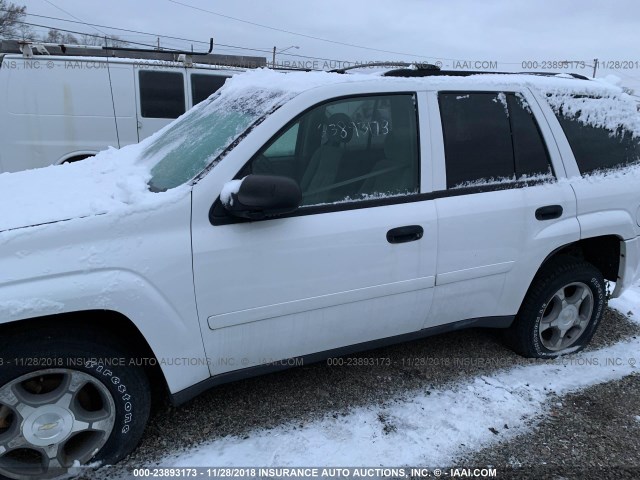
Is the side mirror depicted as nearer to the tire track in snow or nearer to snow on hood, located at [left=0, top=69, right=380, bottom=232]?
snow on hood, located at [left=0, top=69, right=380, bottom=232]

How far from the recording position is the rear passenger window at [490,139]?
2.81 meters

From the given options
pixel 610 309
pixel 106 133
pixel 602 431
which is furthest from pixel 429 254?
pixel 106 133

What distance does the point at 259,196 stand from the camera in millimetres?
2168

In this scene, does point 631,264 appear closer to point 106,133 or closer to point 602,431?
point 602,431

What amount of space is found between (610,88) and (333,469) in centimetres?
308

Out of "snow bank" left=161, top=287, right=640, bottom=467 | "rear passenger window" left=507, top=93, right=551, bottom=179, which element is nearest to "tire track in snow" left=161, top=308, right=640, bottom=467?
"snow bank" left=161, top=287, right=640, bottom=467

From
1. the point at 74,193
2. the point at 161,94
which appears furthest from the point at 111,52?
the point at 74,193

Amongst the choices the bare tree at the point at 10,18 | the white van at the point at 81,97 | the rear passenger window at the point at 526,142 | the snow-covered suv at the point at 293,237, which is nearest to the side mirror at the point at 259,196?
the snow-covered suv at the point at 293,237

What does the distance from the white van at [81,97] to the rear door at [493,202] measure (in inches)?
208

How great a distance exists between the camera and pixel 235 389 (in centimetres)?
304

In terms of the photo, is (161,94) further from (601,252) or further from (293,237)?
(601,252)

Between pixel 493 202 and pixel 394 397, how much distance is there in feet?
A: 4.18

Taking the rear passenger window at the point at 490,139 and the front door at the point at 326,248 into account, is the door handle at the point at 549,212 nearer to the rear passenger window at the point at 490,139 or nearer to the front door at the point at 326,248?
the rear passenger window at the point at 490,139

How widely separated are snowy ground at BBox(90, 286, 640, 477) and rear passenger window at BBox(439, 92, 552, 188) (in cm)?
127
